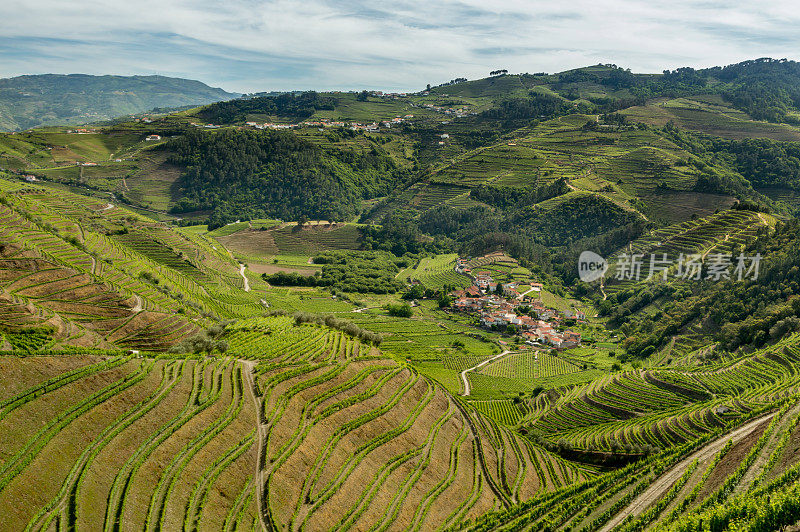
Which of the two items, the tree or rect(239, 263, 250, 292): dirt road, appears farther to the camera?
rect(239, 263, 250, 292): dirt road

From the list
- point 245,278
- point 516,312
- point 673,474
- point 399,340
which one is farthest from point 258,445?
point 245,278

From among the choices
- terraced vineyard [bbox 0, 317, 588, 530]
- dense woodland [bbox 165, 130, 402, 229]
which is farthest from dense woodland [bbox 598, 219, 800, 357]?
dense woodland [bbox 165, 130, 402, 229]

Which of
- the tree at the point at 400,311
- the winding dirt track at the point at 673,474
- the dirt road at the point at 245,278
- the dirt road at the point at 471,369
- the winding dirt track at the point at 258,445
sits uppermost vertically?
the winding dirt track at the point at 258,445

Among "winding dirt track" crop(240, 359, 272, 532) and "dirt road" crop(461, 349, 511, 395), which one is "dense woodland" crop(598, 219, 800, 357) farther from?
"winding dirt track" crop(240, 359, 272, 532)

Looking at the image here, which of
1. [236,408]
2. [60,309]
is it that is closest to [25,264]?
[60,309]

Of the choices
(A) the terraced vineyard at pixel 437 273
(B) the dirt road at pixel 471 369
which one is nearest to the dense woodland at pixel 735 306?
(B) the dirt road at pixel 471 369

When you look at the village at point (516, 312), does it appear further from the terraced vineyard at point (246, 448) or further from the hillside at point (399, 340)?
the terraced vineyard at point (246, 448)
